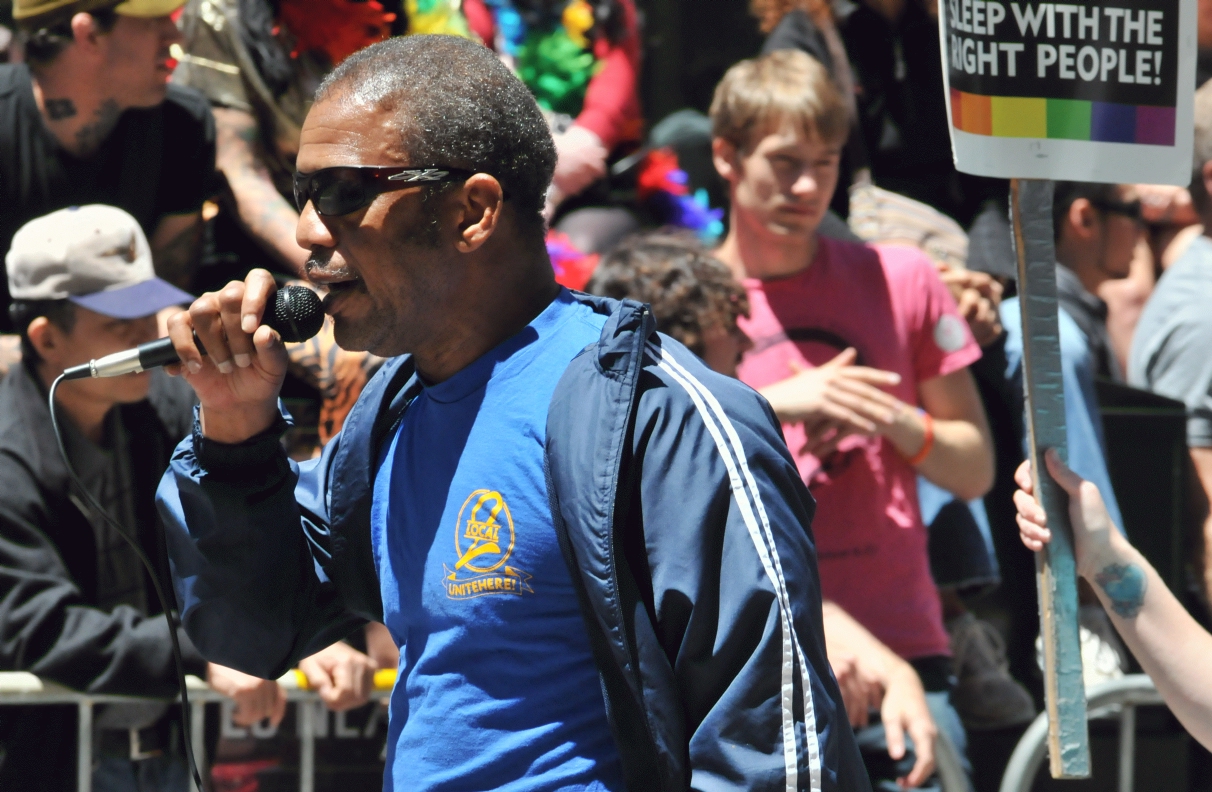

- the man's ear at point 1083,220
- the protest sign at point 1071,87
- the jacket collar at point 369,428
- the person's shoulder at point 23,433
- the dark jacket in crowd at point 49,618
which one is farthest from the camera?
the man's ear at point 1083,220

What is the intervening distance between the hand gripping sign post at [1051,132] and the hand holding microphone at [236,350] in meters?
1.13

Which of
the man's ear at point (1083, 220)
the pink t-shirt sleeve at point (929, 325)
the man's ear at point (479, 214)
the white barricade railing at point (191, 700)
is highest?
the man's ear at point (479, 214)

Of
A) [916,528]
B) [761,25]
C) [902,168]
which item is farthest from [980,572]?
[761,25]

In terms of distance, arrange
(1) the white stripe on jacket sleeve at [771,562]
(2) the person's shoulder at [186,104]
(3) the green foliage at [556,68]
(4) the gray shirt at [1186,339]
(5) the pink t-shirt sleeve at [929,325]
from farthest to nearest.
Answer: (3) the green foliage at [556,68] < (4) the gray shirt at [1186,339] < (2) the person's shoulder at [186,104] < (5) the pink t-shirt sleeve at [929,325] < (1) the white stripe on jacket sleeve at [771,562]

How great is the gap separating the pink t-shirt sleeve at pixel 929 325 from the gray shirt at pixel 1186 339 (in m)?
0.95

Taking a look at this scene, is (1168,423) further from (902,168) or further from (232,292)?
(232,292)

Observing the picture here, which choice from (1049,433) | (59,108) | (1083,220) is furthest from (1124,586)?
(59,108)

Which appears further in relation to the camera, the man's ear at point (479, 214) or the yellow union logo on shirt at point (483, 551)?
the man's ear at point (479, 214)

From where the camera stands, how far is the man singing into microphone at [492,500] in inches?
73.8

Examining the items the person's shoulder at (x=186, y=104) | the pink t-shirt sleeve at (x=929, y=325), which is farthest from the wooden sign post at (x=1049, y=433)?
the person's shoulder at (x=186, y=104)

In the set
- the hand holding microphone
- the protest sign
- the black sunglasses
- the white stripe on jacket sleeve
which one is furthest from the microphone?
the protest sign

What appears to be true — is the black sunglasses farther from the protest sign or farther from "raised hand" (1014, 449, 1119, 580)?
"raised hand" (1014, 449, 1119, 580)

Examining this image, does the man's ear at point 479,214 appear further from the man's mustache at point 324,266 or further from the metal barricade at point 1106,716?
the metal barricade at point 1106,716

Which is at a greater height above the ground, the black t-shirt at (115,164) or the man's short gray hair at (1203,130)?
the black t-shirt at (115,164)
